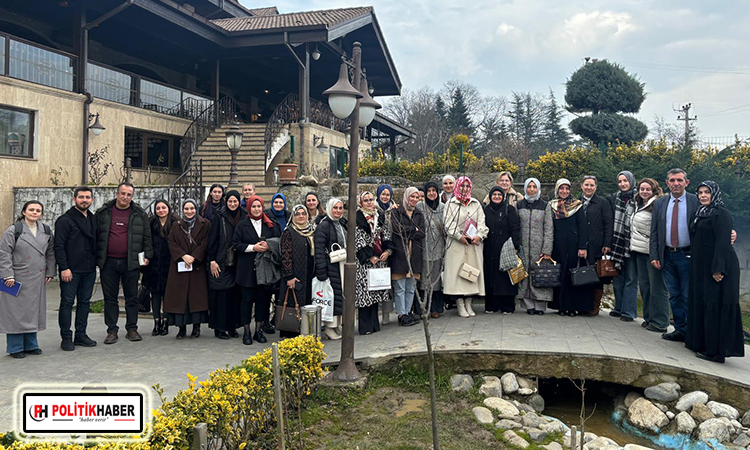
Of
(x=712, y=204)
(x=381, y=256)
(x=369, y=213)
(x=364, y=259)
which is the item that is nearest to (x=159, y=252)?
(x=364, y=259)

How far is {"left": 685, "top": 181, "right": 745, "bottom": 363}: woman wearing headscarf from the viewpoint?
213 inches

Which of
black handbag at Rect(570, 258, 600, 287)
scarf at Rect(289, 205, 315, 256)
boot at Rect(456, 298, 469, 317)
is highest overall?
scarf at Rect(289, 205, 315, 256)

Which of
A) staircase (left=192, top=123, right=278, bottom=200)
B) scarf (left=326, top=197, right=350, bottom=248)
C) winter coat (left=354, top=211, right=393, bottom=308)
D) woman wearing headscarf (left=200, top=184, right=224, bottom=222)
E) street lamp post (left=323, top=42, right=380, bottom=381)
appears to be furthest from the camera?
staircase (left=192, top=123, right=278, bottom=200)

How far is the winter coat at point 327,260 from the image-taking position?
6371 millimetres

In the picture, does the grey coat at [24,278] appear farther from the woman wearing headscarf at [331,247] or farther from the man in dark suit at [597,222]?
the man in dark suit at [597,222]

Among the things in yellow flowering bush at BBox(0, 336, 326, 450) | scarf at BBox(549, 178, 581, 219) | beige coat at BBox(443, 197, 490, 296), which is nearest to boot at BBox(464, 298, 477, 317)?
beige coat at BBox(443, 197, 490, 296)

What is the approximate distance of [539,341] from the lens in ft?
19.5

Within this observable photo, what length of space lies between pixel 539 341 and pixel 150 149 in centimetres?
1676

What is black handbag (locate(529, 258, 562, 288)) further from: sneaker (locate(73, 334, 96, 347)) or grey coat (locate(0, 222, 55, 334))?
grey coat (locate(0, 222, 55, 334))

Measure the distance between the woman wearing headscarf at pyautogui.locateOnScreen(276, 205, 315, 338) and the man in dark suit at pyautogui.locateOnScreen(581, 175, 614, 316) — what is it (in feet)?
12.7

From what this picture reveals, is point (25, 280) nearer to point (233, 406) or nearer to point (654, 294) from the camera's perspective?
point (233, 406)

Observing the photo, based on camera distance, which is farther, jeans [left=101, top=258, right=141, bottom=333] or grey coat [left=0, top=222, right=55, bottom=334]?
jeans [left=101, top=258, right=141, bottom=333]

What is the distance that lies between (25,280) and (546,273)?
664 centimetres

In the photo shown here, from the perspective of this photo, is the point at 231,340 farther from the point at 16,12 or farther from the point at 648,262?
the point at 16,12
